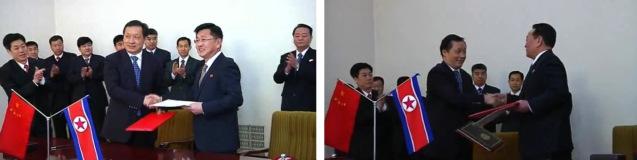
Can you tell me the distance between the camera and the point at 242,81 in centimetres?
248

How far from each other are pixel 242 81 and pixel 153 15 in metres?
0.51

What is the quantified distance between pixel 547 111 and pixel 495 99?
0.16 metres

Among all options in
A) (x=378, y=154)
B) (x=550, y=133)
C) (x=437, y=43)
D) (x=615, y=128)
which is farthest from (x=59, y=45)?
(x=615, y=128)

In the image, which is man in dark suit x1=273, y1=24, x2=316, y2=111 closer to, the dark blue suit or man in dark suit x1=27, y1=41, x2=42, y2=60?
the dark blue suit

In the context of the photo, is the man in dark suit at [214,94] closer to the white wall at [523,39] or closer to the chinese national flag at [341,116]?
the chinese national flag at [341,116]

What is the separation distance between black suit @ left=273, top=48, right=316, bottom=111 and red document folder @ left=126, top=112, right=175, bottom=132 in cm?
50

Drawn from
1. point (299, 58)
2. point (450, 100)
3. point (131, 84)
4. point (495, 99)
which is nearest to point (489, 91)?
point (495, 99)

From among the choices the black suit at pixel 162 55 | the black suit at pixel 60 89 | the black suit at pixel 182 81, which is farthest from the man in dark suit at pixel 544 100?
the black suit at pixel 60 89

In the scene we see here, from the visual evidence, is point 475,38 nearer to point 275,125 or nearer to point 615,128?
point 615,128

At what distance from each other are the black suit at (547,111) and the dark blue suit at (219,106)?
109 centimetres

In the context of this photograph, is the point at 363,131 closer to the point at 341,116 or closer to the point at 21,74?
the point at 341,116

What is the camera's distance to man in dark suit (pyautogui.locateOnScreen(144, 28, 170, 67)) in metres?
2.58

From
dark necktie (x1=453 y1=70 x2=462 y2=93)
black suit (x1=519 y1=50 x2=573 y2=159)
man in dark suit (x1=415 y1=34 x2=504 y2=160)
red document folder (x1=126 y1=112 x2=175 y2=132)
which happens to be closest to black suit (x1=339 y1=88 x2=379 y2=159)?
man in dark suit (x1=415 y1=34 x2=504 y2=160)

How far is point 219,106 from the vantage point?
8.23 feet
